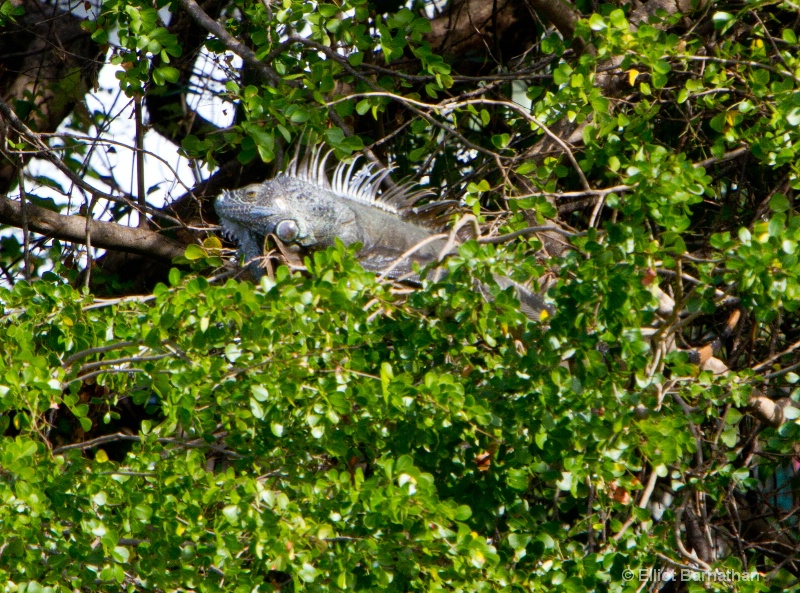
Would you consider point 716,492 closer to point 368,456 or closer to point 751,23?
point 368,456

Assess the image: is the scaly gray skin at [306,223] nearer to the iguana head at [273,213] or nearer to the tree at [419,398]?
the iguana head at [273,213]

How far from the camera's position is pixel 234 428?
1965 mm

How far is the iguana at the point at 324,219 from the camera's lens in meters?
2.87

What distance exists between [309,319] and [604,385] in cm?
54

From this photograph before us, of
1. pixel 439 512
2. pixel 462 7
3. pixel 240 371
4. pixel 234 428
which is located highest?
pixel 462 7

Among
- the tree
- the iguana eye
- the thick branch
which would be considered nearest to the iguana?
the iguana eye

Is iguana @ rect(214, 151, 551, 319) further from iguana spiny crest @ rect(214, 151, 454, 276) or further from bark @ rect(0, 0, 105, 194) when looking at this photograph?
bark @ rect(0, 0, 105, 194)

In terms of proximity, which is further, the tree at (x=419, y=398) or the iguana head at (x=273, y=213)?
the iguana head at (x=273, y=213)

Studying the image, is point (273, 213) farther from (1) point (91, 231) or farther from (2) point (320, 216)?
(1) point (91, 231)

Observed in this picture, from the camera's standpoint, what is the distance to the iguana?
2865 mm

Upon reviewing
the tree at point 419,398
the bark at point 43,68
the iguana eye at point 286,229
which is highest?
the bark at point 43,68

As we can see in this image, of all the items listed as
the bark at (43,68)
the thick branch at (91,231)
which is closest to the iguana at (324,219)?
the thick branch at (91,231)

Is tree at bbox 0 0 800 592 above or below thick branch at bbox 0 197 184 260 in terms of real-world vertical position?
below

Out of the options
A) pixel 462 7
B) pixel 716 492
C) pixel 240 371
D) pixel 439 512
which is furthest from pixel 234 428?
pixel 462 7
